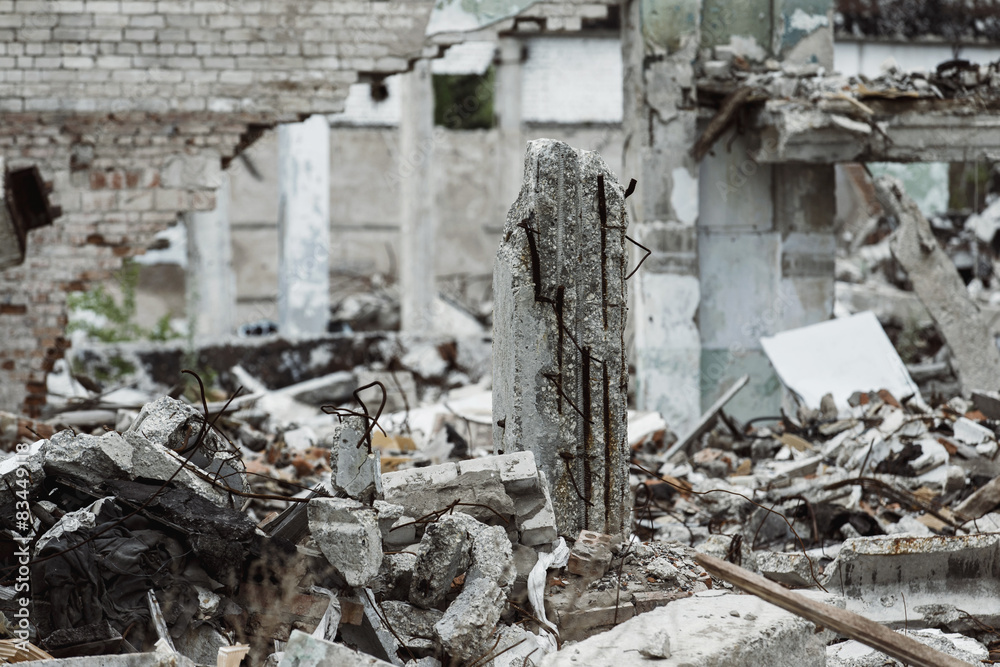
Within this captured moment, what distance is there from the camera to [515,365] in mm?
3930

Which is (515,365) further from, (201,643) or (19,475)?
Answer: (19,475)

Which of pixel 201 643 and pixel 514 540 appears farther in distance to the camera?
pixel 514 540

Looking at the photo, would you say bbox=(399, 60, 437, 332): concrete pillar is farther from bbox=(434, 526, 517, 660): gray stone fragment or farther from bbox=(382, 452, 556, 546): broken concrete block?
bbox=(434, 526, 517, 660): gray stone fragment

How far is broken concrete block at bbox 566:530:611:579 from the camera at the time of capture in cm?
376

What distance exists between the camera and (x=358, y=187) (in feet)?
60.6

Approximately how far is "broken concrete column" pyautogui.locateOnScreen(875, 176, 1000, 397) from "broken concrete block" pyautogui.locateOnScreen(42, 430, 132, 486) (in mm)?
6530

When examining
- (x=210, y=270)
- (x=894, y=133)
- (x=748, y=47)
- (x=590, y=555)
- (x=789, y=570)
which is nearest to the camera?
(x=590, y=555)

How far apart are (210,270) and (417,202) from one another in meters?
2.68

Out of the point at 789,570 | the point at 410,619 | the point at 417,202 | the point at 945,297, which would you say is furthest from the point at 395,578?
the point at 417,202

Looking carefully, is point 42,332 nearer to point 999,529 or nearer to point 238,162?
point 999,529

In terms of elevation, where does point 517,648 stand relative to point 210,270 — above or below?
below

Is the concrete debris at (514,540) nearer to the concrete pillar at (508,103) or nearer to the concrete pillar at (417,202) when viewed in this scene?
the concrete pillar at (417,202)

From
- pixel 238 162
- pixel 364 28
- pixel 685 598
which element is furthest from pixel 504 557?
pixel 238 162

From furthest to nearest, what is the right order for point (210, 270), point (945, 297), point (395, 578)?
point (210, 270) < point (945, 297) < point (395, 578)
